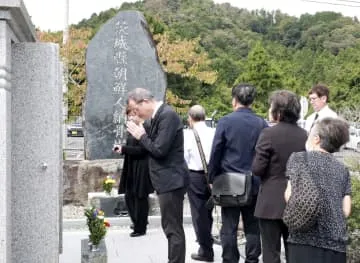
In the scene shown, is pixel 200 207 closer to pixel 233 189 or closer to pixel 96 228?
pixel 233 189

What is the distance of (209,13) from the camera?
63.0 metres

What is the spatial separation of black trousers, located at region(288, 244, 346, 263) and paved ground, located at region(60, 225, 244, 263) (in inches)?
105

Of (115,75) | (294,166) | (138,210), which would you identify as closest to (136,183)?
(138,210)

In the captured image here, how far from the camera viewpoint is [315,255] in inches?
126

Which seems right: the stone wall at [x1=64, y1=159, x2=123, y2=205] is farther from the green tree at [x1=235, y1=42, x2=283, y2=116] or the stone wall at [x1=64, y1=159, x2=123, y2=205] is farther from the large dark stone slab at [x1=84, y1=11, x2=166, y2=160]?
the green tree at [x1=235, y1=42, x2=283, y2=116]

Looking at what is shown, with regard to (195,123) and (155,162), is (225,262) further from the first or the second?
(195,123)

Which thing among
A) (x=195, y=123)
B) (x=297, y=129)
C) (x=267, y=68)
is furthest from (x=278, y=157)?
(x=267, y=68)

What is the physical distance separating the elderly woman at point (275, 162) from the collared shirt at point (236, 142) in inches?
23.3

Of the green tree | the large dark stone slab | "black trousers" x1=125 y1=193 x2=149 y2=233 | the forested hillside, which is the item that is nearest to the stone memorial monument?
"black trousers" x1=125 y1=193 x2=149 y2=233

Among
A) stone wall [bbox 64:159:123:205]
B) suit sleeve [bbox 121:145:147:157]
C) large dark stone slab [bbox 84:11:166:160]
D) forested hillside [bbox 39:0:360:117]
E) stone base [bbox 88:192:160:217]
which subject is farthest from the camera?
forested hillside [bbox 39:0:360:117]

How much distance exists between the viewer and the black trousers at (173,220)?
4.67 meters

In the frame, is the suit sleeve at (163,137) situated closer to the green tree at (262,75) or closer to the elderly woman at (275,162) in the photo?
the elderly woman at (275,162)

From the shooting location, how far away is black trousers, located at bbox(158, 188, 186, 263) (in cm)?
467

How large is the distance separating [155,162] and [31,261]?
1.24 m
